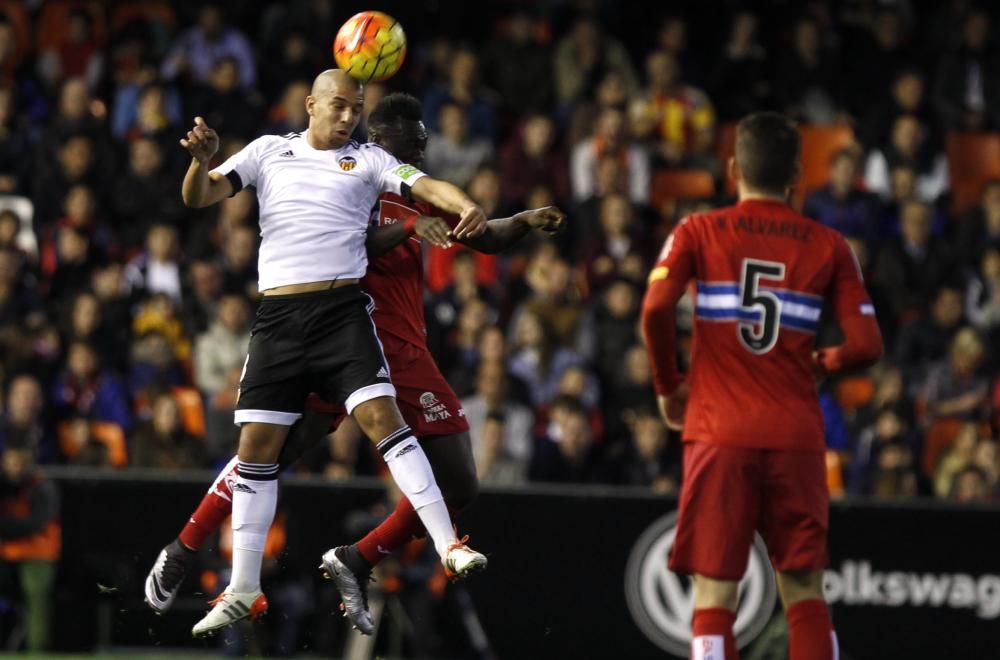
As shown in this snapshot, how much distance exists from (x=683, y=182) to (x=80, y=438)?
6296 mm

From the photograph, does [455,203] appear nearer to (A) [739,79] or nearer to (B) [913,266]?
(B) [913,266]

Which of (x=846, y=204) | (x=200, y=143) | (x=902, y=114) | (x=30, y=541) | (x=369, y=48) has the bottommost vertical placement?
(x=30, y=541)

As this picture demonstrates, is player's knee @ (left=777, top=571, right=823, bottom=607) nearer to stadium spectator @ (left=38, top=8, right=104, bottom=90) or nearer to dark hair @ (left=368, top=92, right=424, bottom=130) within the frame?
dark hair @ (left=368, top=92, right=424, bottom=130)

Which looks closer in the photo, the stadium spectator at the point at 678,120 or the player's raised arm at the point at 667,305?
the player's raised arm at the point at 667,305

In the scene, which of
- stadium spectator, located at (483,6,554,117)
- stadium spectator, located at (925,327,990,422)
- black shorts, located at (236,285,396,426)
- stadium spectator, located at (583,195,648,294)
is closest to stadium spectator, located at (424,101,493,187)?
stadium spectator, located at (483,6,554,117)

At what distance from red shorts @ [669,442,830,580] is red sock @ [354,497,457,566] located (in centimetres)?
185

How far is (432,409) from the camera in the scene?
29.5 ft

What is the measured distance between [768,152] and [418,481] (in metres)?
2.17

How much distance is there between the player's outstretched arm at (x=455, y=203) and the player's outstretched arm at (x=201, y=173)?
2.87 ft

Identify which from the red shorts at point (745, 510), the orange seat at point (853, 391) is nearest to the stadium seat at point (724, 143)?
the orange seat at point (853, 391)

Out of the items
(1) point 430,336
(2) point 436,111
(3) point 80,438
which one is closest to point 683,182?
(2) point 436,111

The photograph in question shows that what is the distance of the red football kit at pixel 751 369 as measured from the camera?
7.45 meters

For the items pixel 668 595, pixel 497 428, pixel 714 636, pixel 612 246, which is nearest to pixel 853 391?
pixel 612 246

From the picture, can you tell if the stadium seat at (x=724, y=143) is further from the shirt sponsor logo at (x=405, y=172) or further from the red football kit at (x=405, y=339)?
the shirt sponsor logo at (x=405, y=172)
